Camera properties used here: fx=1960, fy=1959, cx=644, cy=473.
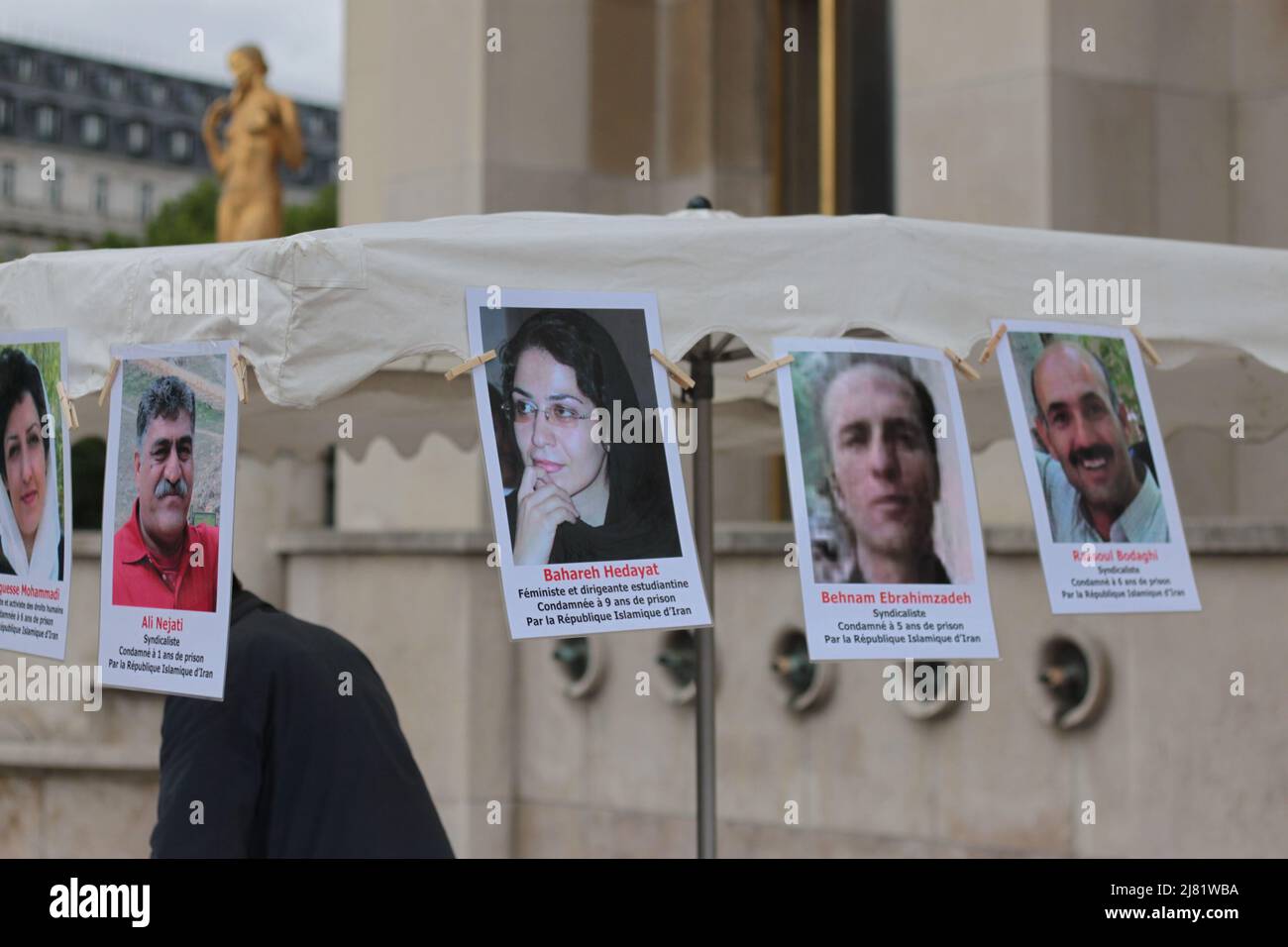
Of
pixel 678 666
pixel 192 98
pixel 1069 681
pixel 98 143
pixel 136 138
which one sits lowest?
pixel 1069 681

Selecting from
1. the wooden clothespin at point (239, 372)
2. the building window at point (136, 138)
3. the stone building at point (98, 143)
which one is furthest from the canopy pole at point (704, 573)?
the building window at point (136, 138)

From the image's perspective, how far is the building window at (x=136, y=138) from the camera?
8731 cm

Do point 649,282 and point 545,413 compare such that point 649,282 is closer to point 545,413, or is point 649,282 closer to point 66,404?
point 545,413

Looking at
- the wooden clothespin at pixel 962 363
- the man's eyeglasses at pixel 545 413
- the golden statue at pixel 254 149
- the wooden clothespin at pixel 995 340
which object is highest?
the golden statue at pixel 254 149

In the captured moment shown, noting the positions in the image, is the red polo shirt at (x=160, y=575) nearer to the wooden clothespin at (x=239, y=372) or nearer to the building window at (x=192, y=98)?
the wooden clothespin at (x=239, y=372)

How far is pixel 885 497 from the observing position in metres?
5.20

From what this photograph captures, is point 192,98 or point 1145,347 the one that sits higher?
point 192,98

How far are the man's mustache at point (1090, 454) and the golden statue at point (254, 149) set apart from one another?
10546mm

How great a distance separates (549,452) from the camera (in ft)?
16.5

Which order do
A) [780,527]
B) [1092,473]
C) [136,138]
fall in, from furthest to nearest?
[136,138]
[780,527]
[1092,473]

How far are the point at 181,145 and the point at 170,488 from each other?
90.0 meters

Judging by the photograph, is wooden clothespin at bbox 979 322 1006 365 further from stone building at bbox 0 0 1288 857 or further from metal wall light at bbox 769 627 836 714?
metal wall light at bbox 769 627 836 714

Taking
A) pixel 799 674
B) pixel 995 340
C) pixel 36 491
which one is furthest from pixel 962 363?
pixel 799 674

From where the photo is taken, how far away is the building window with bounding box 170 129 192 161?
90.2 meters
